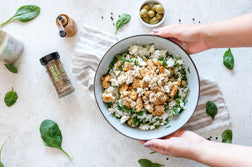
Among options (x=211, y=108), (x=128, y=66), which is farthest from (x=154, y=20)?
(x=211, y=108)

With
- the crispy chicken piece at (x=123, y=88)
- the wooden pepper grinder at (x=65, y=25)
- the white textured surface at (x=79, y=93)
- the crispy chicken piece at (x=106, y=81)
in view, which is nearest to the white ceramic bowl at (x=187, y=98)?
the crispy chicken piece at (x=106, y=81)

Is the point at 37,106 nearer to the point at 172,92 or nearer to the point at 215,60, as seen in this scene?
the point at 172,92

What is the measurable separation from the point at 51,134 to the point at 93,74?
507 mm

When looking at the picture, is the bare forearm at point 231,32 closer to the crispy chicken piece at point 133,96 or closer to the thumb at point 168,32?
the thumb at point 168,32

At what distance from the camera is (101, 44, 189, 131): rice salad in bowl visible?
134 centimetres

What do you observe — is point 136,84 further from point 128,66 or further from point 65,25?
point 65,25

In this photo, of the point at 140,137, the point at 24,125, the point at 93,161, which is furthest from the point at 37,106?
the point at 140,137

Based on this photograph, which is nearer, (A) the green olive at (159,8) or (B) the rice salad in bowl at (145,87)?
(B) the rice salad in bowl at (145,87)

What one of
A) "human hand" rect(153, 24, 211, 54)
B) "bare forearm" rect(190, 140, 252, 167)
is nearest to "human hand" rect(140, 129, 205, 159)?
"bare forearm" rect(190, 140, 252, 167)

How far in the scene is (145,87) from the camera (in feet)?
4.42

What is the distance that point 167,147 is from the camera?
125 centimetres

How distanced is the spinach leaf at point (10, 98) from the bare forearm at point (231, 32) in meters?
1.33

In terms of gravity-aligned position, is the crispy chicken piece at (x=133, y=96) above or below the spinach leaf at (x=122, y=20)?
below

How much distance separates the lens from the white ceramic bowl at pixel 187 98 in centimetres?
135
